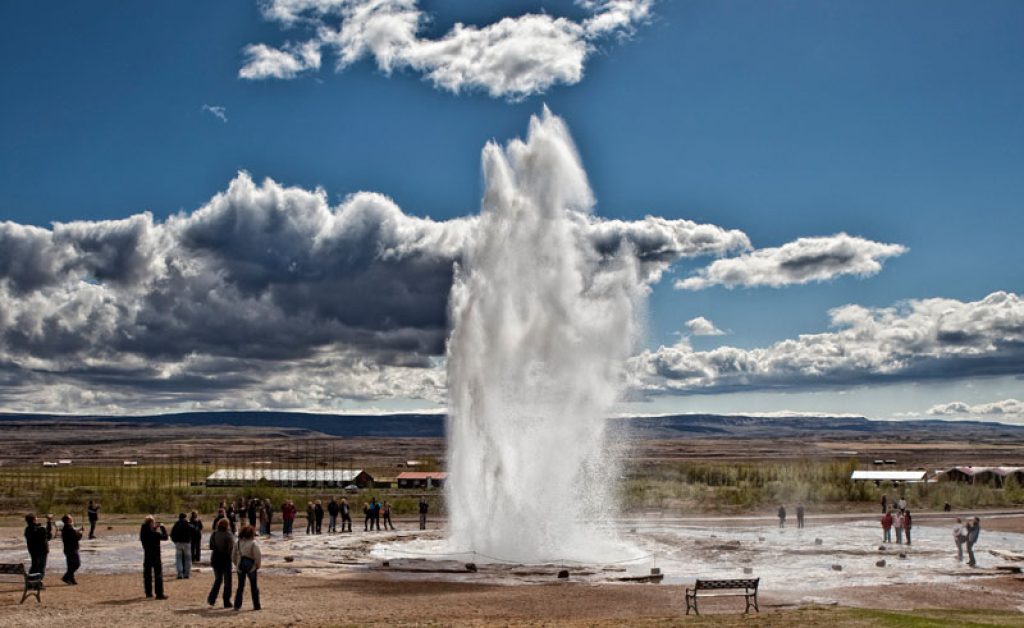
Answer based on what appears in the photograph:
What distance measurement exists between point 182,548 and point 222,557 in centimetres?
512

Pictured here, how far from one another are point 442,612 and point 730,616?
5937mm

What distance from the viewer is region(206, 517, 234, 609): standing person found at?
19.6 m

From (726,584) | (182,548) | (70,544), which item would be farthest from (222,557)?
(726,584)

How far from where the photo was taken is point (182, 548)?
79.9 ft

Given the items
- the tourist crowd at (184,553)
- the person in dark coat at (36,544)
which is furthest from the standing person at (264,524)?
the person in dark coat at (36,544)

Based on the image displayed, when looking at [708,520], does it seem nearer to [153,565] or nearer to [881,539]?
[881,539]

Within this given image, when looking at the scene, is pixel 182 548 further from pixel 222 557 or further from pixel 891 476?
pixel 891 476

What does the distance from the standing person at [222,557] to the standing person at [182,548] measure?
3.79 metres

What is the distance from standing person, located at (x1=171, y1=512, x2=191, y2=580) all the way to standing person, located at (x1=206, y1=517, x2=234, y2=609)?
3786 mm

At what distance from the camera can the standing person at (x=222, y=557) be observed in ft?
64.4

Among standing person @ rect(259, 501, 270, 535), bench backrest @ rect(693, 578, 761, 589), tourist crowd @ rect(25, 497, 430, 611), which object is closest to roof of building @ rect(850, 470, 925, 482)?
standing person @ rect(259, 501, 270, 535)

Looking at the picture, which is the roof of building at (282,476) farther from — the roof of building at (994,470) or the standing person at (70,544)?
the standing person at (70,544)

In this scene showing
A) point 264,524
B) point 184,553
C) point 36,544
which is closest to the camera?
point 36,544

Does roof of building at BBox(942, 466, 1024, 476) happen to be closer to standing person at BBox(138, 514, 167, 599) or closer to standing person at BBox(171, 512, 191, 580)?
standing person at BBox(171, 512, 191, 580)
